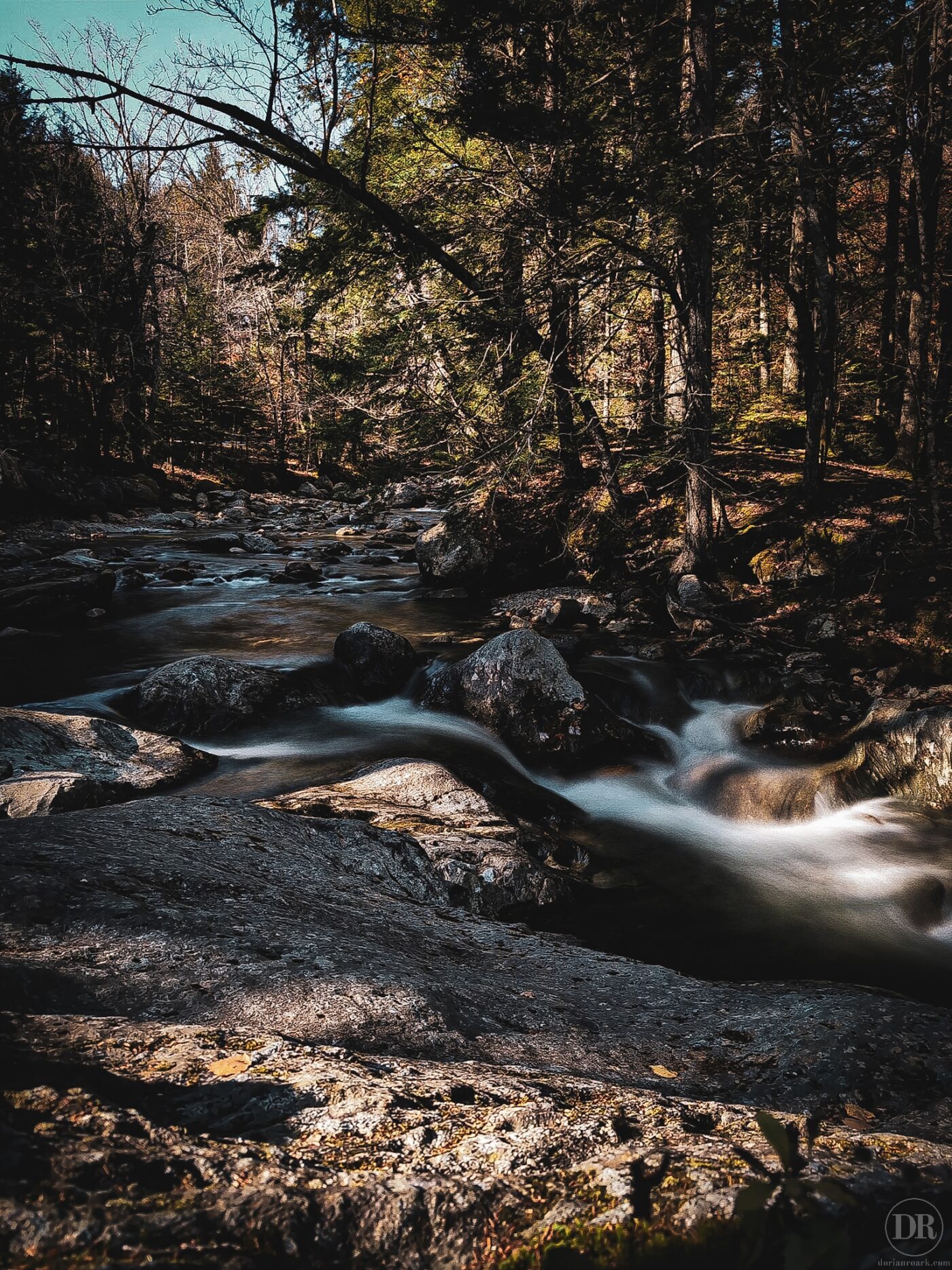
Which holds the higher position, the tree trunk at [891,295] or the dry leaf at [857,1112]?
the tree trunk at [891,295]

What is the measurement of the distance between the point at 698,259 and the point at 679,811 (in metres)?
7.65

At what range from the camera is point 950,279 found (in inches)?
436

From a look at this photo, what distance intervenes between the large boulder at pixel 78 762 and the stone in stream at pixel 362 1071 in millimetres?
1014

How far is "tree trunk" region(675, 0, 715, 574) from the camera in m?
9.02

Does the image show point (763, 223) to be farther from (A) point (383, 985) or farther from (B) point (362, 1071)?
(B) point (362, 1071)

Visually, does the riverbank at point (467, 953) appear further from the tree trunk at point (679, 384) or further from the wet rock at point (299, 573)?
the wet rock at point (299, 573)

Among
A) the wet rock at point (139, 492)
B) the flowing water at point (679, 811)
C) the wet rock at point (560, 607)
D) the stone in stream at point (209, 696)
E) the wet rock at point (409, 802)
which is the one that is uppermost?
the wet rock at point (139, 492)

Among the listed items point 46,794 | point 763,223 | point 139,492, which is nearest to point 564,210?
point 763,223

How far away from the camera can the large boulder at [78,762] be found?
411 cm

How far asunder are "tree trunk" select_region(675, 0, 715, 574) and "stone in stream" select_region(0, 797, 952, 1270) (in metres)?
7.65

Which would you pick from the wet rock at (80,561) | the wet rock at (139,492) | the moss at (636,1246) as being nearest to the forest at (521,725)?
the moss at (636,1246)

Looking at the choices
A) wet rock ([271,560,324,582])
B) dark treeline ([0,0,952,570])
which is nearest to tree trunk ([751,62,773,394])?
dark treeline ([0,0,952,570])

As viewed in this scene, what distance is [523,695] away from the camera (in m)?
7.00

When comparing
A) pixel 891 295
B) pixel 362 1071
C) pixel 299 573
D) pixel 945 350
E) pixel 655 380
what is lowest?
pixel 362 1071
